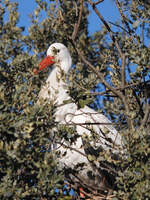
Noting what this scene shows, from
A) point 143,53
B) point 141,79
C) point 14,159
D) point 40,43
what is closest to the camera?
point 14,159

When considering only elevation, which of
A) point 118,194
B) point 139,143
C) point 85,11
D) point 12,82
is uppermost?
point 85,11

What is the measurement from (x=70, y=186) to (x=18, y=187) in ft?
3.01

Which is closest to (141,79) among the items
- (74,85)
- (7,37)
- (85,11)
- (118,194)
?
(74,85)

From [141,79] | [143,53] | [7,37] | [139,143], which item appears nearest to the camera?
[139,143]

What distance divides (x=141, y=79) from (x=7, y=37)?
10.3ft

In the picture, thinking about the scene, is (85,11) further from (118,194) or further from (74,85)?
(118,194)

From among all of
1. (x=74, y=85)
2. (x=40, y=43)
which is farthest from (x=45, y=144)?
(x=40, y=43)

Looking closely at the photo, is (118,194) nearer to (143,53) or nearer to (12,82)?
(143,53)

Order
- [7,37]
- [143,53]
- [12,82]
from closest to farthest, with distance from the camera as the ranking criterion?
[143,53], [12,82], [7,37]

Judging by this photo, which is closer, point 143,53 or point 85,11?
point 143,53

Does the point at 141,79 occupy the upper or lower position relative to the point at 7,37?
lower

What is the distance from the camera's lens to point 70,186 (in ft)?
15.4

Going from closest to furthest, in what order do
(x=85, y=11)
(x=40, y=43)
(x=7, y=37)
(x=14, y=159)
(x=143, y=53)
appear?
(x=14, y=159)
(x=143, y=53)
(x=7, y=37)
(x=40, y=43)
(x=85, y=11)

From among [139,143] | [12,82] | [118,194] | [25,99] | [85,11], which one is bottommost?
[118,194]
